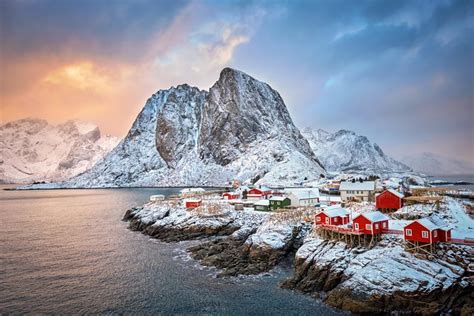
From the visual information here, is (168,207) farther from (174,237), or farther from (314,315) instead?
(314,315)

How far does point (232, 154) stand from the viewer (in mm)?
193500

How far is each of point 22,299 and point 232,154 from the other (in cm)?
16552

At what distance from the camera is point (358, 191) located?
66.4 m

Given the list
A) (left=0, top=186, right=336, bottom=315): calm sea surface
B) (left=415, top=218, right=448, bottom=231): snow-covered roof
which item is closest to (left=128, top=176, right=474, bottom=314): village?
(left=415, top=218, right=448, bottom=231): snow-covered roof

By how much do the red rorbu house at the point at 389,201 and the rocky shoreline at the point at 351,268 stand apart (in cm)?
1160

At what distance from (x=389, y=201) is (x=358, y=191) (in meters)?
19.1

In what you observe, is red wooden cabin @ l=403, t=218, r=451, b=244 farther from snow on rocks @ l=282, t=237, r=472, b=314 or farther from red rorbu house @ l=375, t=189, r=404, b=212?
red rorbu house @ l=375, t=189, r=404, b=212

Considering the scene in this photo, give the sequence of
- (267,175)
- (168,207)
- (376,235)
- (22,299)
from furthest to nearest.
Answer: (267,175), (168,207), (376,235), (22,299)

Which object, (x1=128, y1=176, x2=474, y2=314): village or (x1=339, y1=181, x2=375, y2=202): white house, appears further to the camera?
(x1=339, y1=181, x2=375, y2=202): white house

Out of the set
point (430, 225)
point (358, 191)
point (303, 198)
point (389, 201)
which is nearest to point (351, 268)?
point (430, 225)

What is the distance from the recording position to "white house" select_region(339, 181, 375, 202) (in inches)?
2559

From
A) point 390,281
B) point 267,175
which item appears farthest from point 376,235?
point 267,175

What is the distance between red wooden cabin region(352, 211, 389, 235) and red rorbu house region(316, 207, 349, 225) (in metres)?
3.67

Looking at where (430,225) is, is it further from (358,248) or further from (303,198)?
(303,198)
